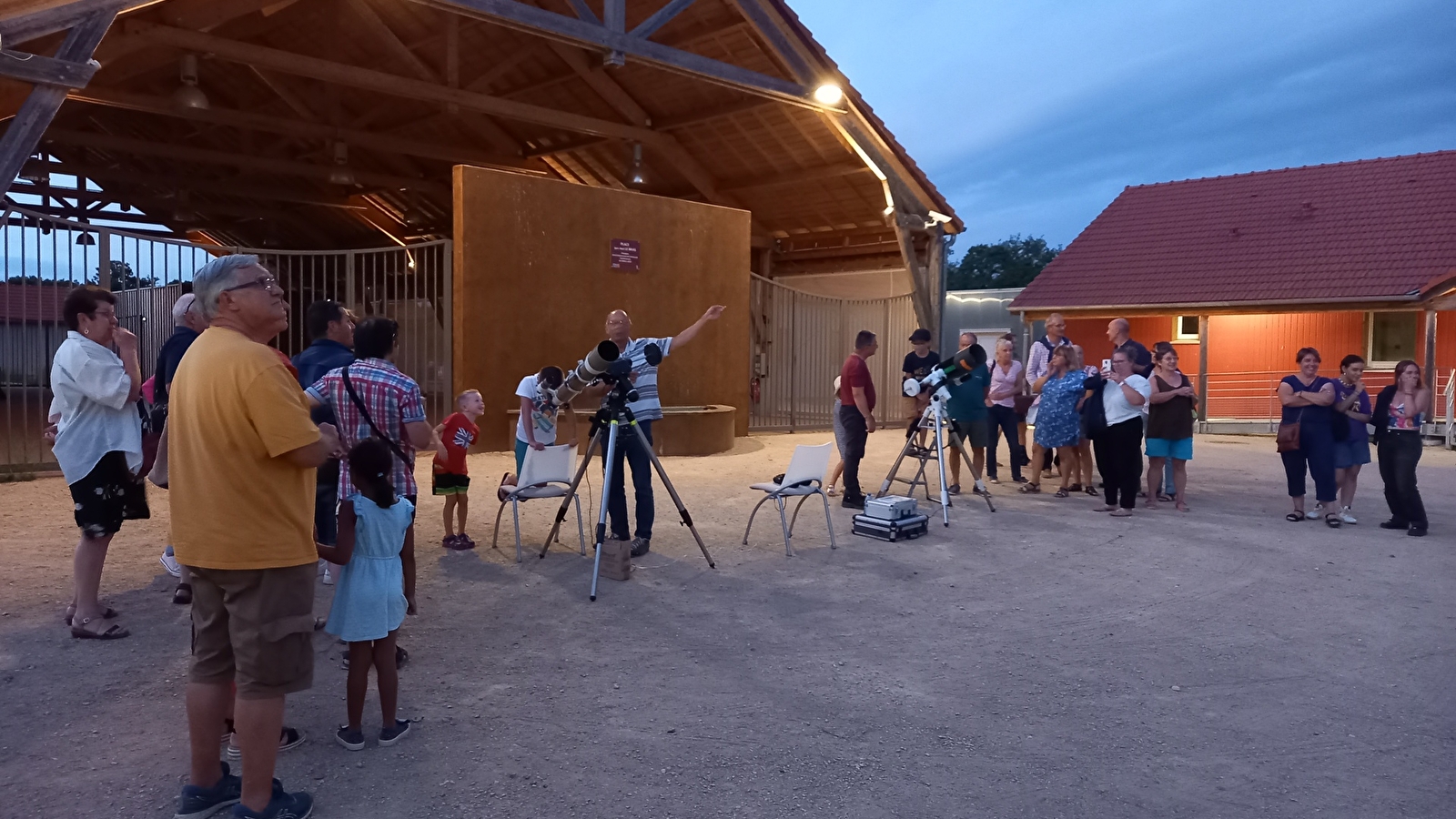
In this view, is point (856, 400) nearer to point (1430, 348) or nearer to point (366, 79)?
point (366, 79)

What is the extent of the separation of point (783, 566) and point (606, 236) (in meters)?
6.72

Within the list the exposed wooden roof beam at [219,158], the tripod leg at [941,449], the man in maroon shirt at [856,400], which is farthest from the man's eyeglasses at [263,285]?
the exposed wooden roof beam at [219,158]

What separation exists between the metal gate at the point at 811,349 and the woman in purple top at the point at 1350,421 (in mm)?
8228

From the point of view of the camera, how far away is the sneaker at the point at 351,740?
3.06 metres

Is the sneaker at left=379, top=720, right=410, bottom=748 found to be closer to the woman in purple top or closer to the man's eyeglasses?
the man's eyeglasses

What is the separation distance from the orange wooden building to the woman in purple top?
28.7ft

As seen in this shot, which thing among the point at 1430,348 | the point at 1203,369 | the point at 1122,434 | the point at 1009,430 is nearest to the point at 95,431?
the point at 1122,434

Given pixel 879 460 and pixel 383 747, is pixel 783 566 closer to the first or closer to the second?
pixel 383 747

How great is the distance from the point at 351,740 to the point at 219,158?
1482cm

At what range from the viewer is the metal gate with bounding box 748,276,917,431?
14523mm

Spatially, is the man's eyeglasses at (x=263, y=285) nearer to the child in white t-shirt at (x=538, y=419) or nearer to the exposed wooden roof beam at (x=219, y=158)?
the child in white t-shirt at (x=538, y=419)

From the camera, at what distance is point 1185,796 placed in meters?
2.81

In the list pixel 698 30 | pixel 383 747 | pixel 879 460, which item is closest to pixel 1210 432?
pixel 879 460

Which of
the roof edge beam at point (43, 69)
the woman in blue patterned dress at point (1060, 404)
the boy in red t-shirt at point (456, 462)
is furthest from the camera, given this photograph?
the woman in blue patterned dress at point (1060, 404)
